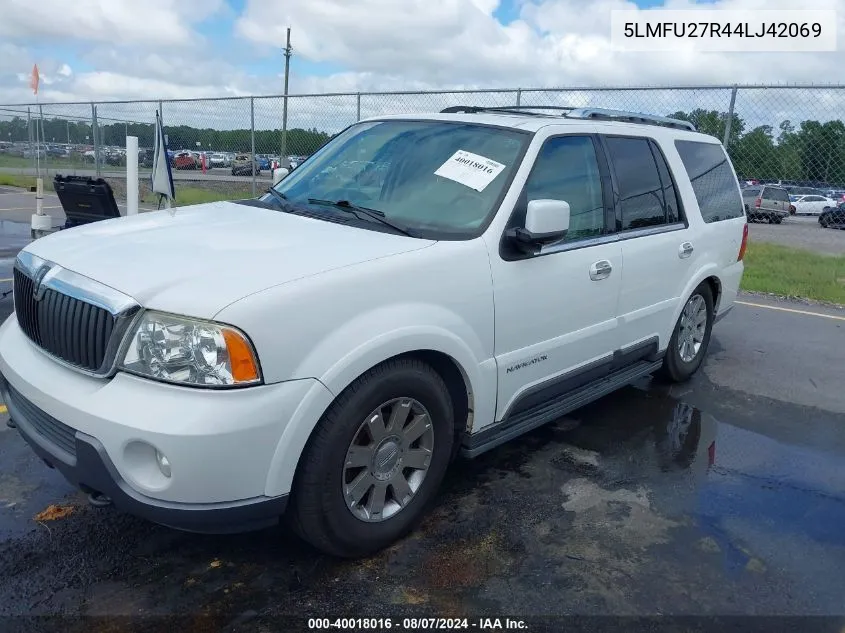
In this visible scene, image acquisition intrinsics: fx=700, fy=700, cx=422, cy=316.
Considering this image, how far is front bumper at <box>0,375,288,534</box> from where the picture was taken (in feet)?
8.09

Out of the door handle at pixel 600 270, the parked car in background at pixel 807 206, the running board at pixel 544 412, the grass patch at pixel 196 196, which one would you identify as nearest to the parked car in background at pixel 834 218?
the parked car in background at pixel 807 206

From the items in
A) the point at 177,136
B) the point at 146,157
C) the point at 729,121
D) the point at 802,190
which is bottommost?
the point at 802,190

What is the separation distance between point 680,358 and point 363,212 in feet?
9.79

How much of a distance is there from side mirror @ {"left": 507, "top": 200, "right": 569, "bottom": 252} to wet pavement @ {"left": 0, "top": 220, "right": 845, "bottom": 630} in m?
1.32

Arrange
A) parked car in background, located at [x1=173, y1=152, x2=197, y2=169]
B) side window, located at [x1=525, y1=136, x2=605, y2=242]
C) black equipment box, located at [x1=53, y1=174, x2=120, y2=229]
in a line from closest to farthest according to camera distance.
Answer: side window, located at [x1=525, y1=136, x2=605, y2=242], black equipment box, located at [x1=53, y1=174, x2=120, y2=229], parked car in background, located at [x1=173, y1=152, x2=197, y2=169]

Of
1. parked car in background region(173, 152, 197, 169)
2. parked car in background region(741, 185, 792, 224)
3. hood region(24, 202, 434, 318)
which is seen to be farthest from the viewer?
parked car in background region(741, 185, 792, 224)

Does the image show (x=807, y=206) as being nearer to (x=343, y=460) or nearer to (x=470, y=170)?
(x=470, y=170)

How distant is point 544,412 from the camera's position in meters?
3.83

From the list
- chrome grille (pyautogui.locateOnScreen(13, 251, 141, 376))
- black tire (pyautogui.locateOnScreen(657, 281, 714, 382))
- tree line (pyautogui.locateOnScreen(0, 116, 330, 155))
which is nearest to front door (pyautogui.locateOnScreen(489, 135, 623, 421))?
black tire (pyautogui.locateOnScreen(657, 281, 714, 382))

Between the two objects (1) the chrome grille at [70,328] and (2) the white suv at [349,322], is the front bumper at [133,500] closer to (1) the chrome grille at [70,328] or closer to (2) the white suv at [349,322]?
(2) the white suv at [349,322]

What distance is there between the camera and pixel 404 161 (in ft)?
12.7

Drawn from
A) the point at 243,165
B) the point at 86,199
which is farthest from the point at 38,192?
the point at 243,165

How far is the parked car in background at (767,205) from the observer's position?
22.1 meters

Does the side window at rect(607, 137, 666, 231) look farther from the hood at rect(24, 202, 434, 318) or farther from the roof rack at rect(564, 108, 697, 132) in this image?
the hood at rect(24, 202, 434, 318)
